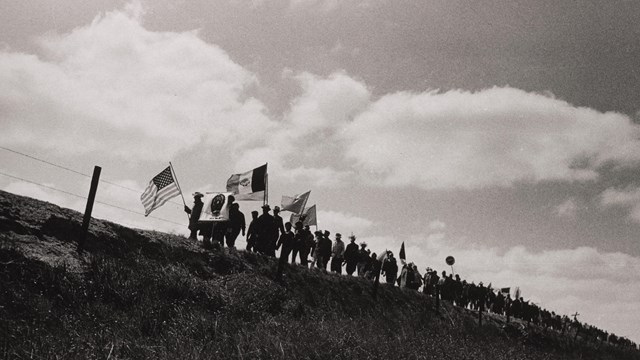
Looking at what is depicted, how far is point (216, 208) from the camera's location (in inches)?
488

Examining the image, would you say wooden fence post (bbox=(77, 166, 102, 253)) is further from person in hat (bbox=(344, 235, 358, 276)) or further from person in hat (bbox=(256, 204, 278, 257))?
person in hat (bbox=(344, 235, 358, 276))

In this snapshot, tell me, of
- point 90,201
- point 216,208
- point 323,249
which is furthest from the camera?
point 323,249

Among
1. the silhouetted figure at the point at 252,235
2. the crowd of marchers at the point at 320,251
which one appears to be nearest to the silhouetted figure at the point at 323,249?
the crowd of marchers at the point at 320,251

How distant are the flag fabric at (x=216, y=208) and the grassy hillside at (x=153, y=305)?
0.97 meters

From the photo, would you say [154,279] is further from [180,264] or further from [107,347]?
[107,347]

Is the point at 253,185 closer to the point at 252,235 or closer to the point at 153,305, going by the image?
the point at 252,235

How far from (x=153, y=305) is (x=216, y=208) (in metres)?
4.80

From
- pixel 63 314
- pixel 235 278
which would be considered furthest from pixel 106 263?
pixel 235 278

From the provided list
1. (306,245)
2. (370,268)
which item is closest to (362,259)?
(370,268)

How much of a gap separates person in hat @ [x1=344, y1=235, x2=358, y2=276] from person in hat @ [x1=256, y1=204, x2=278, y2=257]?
5037 millimetres

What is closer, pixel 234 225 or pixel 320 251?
pixel 234 225

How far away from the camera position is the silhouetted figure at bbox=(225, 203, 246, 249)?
13.5 meters

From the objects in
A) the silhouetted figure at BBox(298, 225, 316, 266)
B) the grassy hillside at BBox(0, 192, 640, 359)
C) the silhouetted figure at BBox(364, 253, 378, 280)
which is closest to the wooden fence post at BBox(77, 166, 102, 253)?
the grassy hillside at BBox(0, 192, 640, 359)

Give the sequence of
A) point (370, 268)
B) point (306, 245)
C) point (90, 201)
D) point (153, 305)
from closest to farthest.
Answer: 1. point (153, 305)
2. point (90, 201)
3. point (306, 245)
4. point (370, 268)
